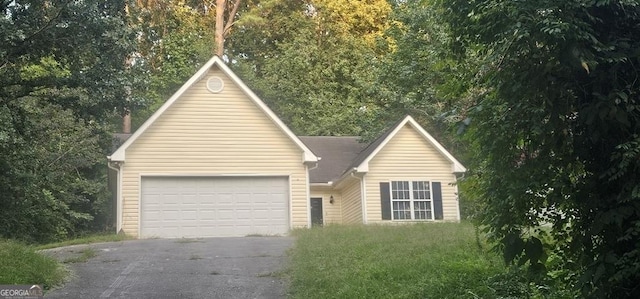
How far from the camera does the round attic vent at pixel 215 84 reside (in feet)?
64.5

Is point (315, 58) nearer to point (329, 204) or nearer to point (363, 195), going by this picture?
point (329, 204)

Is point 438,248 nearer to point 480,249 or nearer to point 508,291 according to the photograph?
point 480,249

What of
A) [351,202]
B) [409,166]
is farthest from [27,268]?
[409,166]

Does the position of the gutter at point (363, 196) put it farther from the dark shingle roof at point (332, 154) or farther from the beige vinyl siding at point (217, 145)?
the beige vinyl siding at point (217, 145)

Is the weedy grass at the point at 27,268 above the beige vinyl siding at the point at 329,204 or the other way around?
the other way around

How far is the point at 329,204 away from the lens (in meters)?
23.3

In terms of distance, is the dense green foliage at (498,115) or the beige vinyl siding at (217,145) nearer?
the dense green foliage at (498,115)

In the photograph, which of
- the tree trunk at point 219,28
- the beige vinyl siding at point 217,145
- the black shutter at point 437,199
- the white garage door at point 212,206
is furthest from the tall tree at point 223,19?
the black shutter at point 437,199

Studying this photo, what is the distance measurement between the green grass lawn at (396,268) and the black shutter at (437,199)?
8.24 meters

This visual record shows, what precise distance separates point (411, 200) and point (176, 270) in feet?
38.8

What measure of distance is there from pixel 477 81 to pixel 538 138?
91 cm

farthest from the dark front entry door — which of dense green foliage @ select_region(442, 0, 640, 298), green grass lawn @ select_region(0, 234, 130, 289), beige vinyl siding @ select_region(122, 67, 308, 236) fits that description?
dense green foliage @ select_region(442, 0, 640, 298)

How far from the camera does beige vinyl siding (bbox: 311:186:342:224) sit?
23078 mm

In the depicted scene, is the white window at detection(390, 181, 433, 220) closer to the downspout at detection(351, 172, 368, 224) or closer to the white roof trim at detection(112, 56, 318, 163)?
the downspout at detection(351, 172, 368, 224)
